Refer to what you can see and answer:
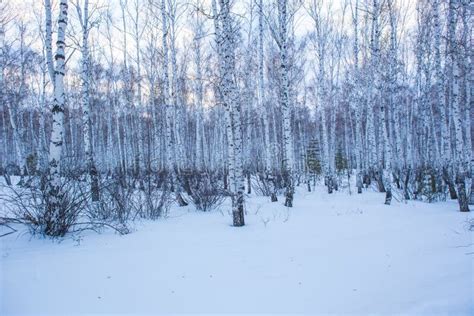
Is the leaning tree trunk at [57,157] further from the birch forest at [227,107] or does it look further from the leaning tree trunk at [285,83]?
the leaning tree trunk at [285,83]

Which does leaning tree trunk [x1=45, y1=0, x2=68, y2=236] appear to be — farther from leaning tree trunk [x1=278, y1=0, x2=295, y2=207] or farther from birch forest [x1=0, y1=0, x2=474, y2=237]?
leaning tree trunk [x1=278, y1=0, x2=295, y2=207]

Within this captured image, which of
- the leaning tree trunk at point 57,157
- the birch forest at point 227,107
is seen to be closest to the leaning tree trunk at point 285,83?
the birch forest at point 227,107

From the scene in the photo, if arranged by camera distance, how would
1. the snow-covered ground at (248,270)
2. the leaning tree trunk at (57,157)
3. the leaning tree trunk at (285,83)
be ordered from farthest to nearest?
the leaning tree trunk at (285,83), the leaning tree trunk at (57,157), the snow-covered ground at (248,270)

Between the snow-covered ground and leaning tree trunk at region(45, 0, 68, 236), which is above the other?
leaning tree trunk at region(45, 0, 68, 236)

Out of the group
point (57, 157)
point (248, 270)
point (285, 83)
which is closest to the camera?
point (248, 270)

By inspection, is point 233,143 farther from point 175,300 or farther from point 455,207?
point 455,207

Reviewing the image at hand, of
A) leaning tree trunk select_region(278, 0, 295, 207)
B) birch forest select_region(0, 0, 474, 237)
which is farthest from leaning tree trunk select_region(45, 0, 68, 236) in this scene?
leaning tree trunk select_region(278, 0, 295, 207)

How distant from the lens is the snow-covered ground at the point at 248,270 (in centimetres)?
261

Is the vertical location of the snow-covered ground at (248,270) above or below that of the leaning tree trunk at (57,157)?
below

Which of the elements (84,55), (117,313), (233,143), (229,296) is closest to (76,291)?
(117,313)

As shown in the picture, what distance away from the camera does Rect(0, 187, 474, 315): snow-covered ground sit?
2611 mm

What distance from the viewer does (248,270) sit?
11.4 feet

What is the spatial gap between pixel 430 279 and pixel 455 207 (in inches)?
226

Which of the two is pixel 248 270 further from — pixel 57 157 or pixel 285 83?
pixel 285 83
